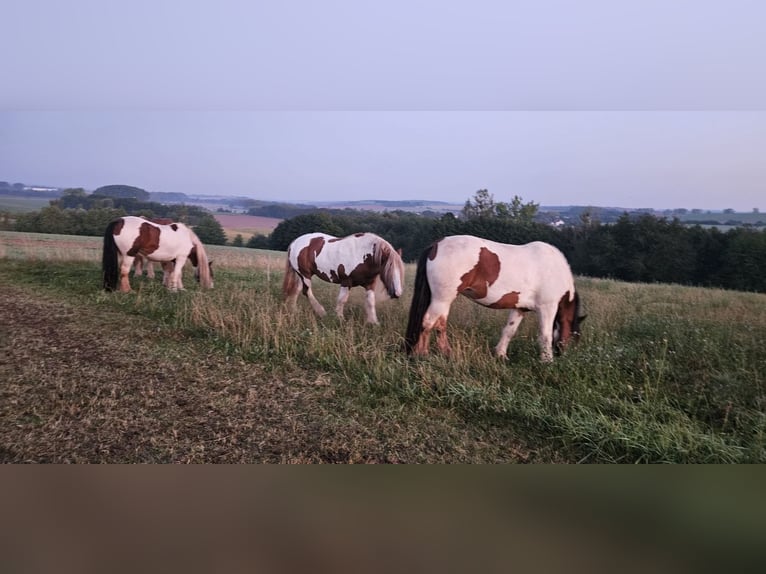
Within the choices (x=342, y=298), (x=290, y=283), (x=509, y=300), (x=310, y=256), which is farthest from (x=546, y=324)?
(x=290, y=283)

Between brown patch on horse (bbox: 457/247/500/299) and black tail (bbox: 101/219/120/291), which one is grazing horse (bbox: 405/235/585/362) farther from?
black tail (bbox: 101/219/120/291)

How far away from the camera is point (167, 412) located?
172cm

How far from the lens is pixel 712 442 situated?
1.49m

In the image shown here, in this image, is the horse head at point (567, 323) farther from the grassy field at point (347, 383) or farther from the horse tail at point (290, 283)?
the horse tail at point (290, 283)

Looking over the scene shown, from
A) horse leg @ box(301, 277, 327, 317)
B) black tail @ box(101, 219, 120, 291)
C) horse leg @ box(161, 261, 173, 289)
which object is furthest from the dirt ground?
horse leg @ box(161, 261, 173, 289)

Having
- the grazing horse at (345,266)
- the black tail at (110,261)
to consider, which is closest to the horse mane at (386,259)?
the grazing horse at (345,266)

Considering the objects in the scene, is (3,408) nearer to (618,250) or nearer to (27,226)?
(27,226)

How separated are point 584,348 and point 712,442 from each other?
3.82 feet

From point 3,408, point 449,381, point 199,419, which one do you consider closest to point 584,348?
point 449,381

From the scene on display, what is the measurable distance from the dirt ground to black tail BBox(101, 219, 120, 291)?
0.80 metres

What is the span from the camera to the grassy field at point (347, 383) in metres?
1.54

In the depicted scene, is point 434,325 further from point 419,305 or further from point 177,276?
point 177,276

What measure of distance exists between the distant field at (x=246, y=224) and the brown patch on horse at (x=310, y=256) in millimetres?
726

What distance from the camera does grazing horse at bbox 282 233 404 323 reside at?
3318 millimetres
